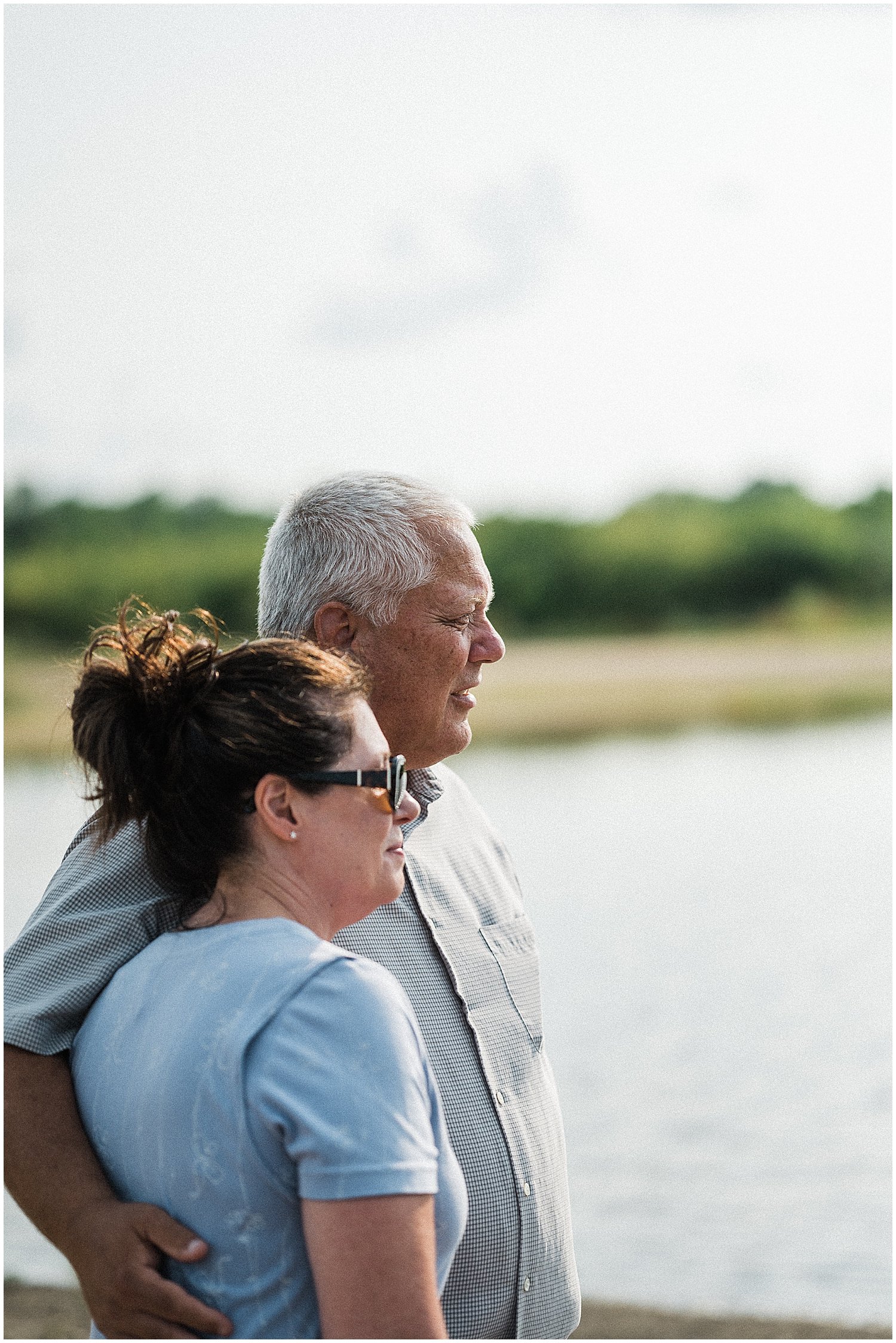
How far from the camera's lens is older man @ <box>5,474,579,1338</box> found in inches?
53.1

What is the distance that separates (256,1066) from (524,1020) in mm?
819

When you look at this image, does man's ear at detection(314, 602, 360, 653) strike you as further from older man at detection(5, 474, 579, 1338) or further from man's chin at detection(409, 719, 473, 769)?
man's chin at detection(409, 719, 473, 769)

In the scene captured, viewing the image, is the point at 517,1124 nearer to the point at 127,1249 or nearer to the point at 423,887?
the point at 423,887

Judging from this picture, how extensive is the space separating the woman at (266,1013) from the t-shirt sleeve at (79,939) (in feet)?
0.22

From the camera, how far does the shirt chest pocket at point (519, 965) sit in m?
1.82

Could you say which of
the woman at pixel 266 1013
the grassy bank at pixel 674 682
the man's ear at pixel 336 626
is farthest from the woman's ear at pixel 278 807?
the grassy bank at pixel 674 682

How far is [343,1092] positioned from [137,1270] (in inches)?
11.7

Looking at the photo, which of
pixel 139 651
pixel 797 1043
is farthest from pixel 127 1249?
pixel 797 1043

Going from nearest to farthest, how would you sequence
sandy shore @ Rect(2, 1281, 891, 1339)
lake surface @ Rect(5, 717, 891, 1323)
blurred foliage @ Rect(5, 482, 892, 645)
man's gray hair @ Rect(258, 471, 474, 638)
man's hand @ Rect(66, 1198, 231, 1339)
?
man's hand @ Rect(66, 1198, 231, 1339)
man's gray hair @ Rect(258, 471, 474, 638)
sandy shore @ Rect(2, 1281, 891, 1339)
lake surface @ Rect(5, 717, 891, 1323)
blurred foliage @ Rect(5, 482, 892, 645)

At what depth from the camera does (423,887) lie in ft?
5.83

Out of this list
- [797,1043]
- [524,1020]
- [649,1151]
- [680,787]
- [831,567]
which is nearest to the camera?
[524,1020]

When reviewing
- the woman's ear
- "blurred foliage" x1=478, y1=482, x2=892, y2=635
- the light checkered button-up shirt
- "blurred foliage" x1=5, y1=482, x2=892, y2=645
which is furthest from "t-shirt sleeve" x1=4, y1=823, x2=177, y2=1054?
"blurred foliage" x1=478, y1=482, x2=892, y2=635

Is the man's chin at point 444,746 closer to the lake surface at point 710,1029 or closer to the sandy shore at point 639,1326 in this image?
the lake surface at point 710,1029

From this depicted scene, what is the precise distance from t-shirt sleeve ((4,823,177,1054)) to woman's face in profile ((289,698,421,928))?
22cm
